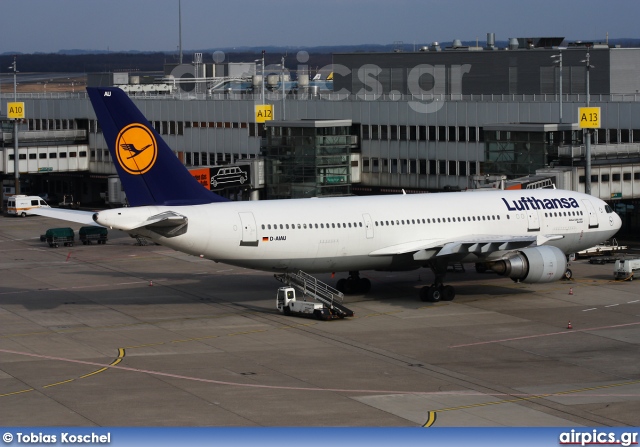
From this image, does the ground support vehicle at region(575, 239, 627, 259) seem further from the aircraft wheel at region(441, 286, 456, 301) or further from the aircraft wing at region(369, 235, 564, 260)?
the aircraft wheel at region(441, 286, 456, 301)

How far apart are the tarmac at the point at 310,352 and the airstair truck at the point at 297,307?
498mm

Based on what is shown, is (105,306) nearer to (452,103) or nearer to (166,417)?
(166,417)

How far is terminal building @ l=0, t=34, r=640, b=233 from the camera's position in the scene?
7550cm

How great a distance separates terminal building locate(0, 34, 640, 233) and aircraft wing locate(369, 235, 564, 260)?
16.9 meters

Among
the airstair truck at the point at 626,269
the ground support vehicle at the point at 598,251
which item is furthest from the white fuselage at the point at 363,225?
the ground support vehicle at the point at 598,251

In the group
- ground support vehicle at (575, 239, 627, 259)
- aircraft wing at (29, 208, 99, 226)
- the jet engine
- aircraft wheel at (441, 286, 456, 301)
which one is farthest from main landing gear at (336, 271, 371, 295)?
ground support vehicle at (575, 239, 627, 259)

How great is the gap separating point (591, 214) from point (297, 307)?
65.8 ft

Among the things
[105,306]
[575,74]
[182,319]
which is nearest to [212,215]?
[182,319]

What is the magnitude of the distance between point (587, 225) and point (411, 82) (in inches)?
2366

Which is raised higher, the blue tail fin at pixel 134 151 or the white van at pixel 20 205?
the blue tail fin at pixel 134 151

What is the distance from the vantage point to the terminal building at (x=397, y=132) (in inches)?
2972

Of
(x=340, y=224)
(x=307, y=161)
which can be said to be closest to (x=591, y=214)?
(x=340, y=224)

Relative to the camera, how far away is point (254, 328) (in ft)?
156

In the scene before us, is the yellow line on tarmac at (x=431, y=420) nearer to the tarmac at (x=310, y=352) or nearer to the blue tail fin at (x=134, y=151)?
the tarmac at (x=310, y=352)
